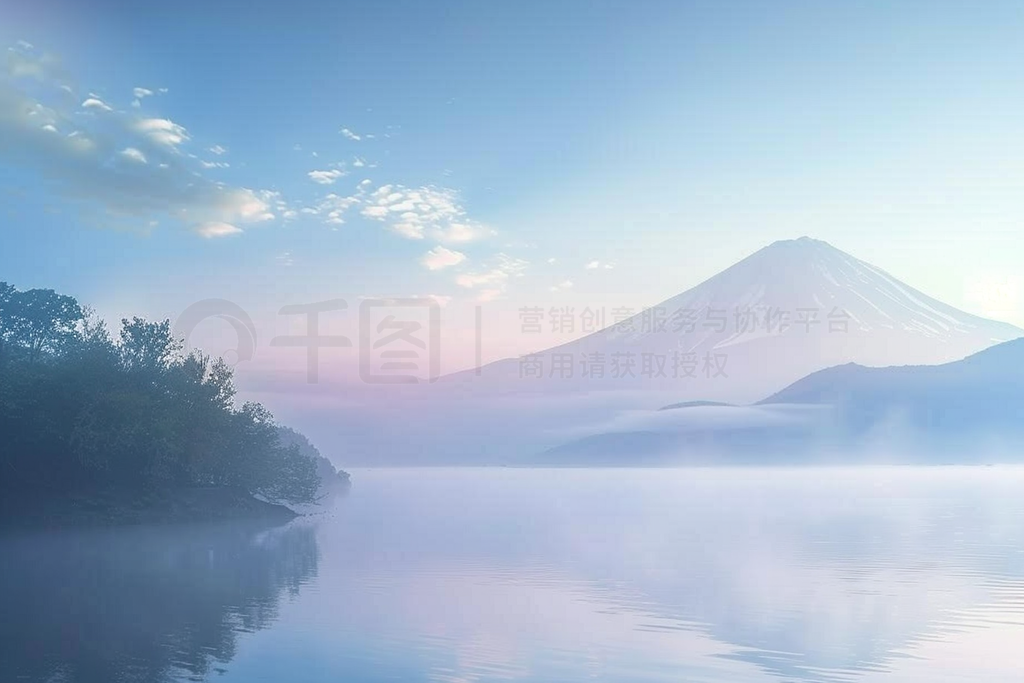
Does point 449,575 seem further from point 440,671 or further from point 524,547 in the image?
point 440,671

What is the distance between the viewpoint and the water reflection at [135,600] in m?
19.8

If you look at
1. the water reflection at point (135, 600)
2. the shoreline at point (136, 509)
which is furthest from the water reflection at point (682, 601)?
the shoreline at point (136, 509)

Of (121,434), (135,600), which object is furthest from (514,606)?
(121,434)

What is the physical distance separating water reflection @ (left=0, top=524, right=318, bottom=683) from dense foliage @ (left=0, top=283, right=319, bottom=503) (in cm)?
557

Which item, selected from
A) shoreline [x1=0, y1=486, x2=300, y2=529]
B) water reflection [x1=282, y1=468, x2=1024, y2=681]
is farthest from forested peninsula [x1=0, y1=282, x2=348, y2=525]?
water reflection [x1=282, y1=468, x2=1024, y2=681]

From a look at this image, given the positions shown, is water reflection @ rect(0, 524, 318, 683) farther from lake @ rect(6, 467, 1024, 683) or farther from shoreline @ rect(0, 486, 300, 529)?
shoreline @ rect(0, 486, 300, 529)

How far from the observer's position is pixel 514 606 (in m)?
28.5

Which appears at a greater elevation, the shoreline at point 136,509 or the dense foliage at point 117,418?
the dense foliage at point 117,418

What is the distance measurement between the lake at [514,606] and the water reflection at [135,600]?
0.39 feet

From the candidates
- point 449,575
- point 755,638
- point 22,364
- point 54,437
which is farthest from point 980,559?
point 22,364

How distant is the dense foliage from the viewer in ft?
171

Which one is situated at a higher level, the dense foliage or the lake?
the dense foliage

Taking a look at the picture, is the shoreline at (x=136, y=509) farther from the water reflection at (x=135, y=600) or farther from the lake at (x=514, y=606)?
the water reflection at (x=135, y=600)

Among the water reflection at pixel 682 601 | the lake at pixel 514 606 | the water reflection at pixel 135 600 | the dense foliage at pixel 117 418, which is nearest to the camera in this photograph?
the water reflection at pixel 135 600
